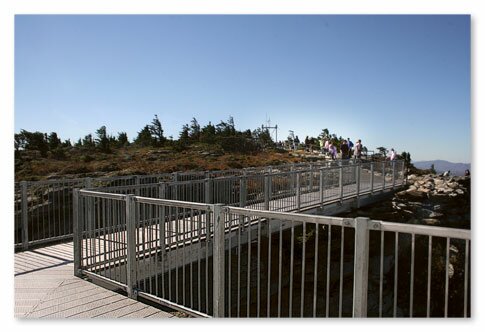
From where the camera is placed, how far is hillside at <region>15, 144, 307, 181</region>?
1692 centimetres

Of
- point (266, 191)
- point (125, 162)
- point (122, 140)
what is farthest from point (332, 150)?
point (266, 191)

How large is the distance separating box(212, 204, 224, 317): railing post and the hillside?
14.0m

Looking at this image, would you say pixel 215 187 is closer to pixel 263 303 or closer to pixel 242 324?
pixel 263 303

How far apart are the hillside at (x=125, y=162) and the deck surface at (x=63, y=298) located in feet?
38.2

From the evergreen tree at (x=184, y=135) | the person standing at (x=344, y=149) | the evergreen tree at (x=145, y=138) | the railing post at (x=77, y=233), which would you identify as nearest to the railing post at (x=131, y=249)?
the railing post at (x=77, y=233)

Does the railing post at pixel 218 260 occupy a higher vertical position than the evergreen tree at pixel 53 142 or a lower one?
lower

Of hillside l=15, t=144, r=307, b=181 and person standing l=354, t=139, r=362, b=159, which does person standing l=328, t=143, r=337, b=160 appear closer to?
hillside l=15, t=144, r=307, b=181

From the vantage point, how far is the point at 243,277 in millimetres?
7559

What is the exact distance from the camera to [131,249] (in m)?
4.38

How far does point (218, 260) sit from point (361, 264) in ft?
4.46

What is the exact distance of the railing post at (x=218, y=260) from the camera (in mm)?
3537

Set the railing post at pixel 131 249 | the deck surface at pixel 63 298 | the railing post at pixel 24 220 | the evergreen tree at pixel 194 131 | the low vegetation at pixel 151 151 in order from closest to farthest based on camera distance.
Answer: the deck surface at pixel 63 298
the railing post at pixel 131 249
the railing post at pixel 24 220
the low vegetation at pixel 151 151
the evergreen tree at pixel 194 131

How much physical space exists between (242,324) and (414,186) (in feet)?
53.7

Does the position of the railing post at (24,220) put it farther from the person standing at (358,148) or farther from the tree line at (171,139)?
the person standing at (358,148)
